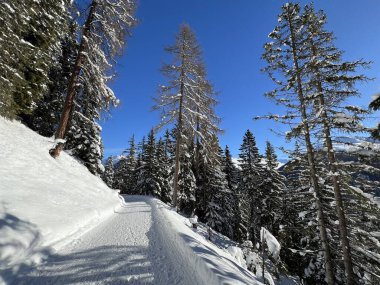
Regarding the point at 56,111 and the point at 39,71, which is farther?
the point at 56,111

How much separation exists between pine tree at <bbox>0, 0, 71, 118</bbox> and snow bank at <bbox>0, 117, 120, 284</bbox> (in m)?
1.78

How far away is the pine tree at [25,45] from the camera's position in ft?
30.7

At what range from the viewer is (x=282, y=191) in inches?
1089

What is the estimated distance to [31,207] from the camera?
5.89 metres

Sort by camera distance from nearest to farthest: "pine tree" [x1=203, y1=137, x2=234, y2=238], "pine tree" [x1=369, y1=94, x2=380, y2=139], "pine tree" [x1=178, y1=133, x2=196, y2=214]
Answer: "pine tree" [x1=369, y1=94, x2=380, y2=139]
"pine tree" [x1=203, y1=137, x2=234, y2=238]
"pine tree" [x1=178, y1=133, x2=196, y2=214]

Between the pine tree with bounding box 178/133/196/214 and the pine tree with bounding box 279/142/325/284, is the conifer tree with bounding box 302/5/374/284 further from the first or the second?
the pine tree with bounding box 178/133/196/214

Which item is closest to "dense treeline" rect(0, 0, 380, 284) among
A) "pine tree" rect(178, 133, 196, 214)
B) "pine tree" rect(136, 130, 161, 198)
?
"pine tree" rect(178, 133, 196, 214)

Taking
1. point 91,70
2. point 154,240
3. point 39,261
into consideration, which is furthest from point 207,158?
point 39,261

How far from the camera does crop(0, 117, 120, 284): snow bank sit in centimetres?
421

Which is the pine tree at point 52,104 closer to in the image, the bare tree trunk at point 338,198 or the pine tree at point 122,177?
the bare tree trunk at point 338,198

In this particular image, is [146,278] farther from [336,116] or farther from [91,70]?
[91,70]

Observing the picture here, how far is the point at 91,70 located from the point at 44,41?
116 inches

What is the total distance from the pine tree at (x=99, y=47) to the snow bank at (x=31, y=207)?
102 inches

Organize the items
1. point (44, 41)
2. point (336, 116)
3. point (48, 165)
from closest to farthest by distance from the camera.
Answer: point (336, 116), point (48, 165), point (44, 41)
